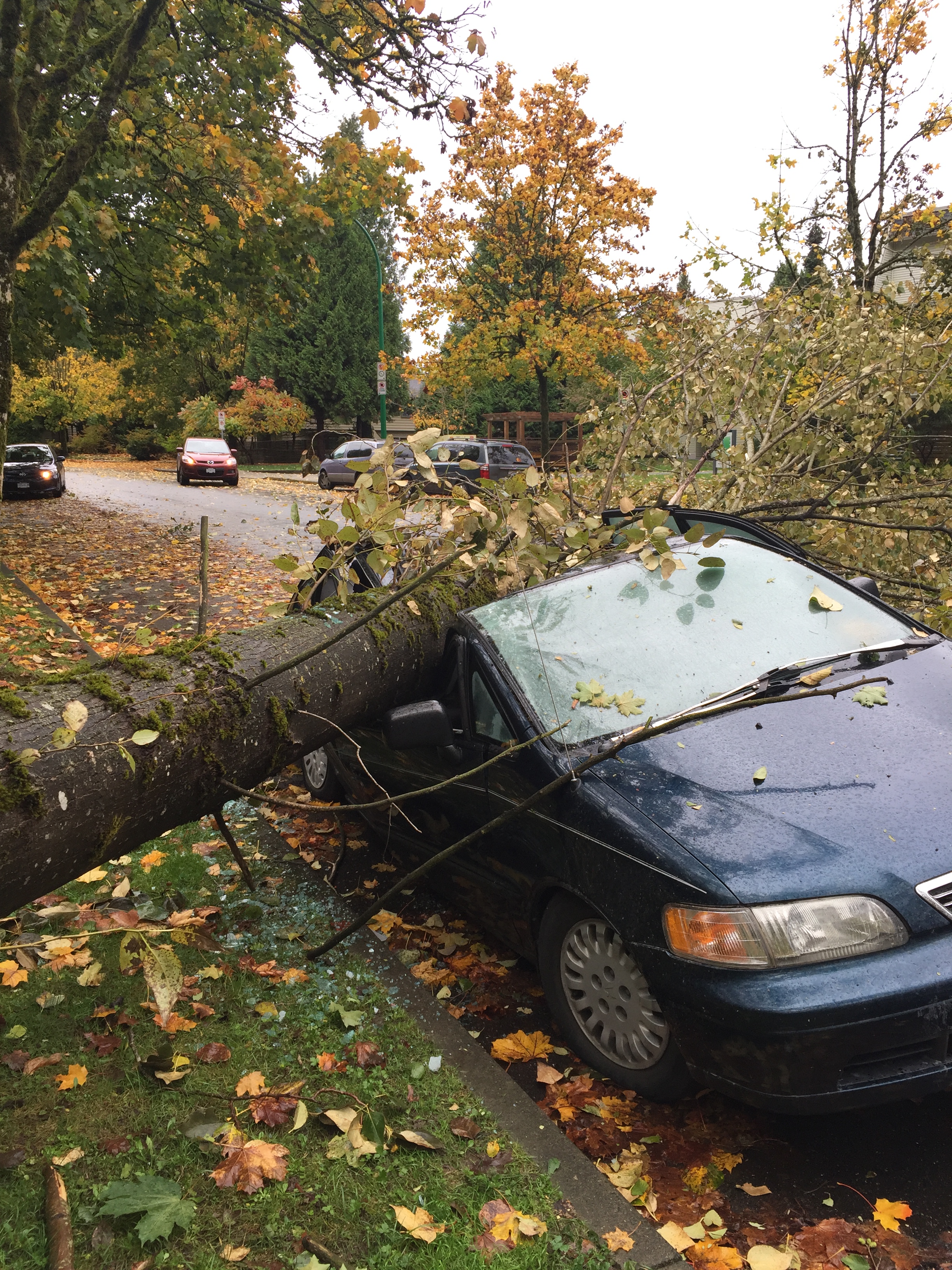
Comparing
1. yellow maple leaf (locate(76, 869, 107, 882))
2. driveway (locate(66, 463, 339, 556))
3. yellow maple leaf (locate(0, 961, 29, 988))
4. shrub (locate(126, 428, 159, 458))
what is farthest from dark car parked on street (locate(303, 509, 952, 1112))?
shrub (locate(126, 428, 159, 458))

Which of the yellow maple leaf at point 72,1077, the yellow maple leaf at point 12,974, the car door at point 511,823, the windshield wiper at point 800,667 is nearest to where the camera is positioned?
the yellow maple leaf at point 72,1077

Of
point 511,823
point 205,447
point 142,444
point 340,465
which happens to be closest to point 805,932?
point 511,823

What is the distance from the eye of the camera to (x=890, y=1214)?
232 centimetres

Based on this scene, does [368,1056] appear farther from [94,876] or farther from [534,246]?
[534,246]

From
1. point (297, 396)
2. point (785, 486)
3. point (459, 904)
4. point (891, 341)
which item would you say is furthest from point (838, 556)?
point (297, 396)

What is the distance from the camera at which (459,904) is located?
3664mm

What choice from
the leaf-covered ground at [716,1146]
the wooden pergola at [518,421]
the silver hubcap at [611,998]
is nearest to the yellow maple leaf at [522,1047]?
the leaf-covered ground at [716,1146]

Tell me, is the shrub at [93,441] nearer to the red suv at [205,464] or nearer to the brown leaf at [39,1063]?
the red suv at [205,464]

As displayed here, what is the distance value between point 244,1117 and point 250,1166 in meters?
0.23

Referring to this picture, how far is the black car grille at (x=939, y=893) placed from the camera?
2387 millimetres

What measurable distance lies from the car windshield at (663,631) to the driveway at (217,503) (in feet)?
20.4

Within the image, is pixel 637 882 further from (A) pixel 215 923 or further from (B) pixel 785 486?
(B) pixel 785 486

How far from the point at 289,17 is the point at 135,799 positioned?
8265 mm

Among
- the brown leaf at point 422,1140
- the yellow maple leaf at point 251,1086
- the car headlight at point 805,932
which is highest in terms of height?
the car headlight at point 805,932
